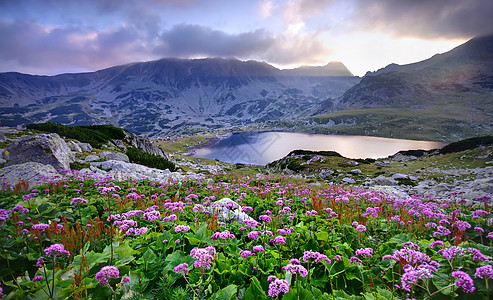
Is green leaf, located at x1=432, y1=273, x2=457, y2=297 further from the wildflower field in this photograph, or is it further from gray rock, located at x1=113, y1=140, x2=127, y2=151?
gray rock, located at x1=113, y1=140, x2=127, y2=151

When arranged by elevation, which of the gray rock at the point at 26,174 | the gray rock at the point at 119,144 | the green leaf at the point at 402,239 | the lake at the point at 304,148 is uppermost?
the gray rock at the point at 26,174

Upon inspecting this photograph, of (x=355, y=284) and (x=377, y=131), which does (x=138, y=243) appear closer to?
(x=355, y=284)

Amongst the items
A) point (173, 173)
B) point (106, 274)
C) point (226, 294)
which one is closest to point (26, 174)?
point (173, 173)

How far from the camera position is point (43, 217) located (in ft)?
19.0

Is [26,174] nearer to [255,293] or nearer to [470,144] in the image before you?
[255,293]

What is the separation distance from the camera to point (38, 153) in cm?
1808

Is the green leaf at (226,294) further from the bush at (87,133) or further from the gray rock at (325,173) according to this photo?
the bush at (87,133)

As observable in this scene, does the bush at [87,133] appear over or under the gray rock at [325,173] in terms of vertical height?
over

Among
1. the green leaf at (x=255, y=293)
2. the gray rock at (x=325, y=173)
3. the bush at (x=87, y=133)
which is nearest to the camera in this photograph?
the green leaf at (x=255, y=293)

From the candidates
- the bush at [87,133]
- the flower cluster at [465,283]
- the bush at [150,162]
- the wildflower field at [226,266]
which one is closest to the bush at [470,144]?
the wildflower field at [226,266]

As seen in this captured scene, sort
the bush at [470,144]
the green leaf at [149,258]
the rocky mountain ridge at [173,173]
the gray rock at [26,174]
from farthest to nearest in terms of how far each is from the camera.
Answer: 1. the bush at [470,144]
2. the rocky mountain ridge at [173,173]
3. the gray rock at [26,174]
4. the green leaf at [149,258]

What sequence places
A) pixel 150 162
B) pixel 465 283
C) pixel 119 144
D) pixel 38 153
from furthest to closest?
pixel 119 144 → pixel 150 162 → pixel 38 153 → pixel 465 283

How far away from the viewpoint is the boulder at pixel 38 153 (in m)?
17.8

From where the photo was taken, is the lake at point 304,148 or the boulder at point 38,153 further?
the lake at point 304,148
